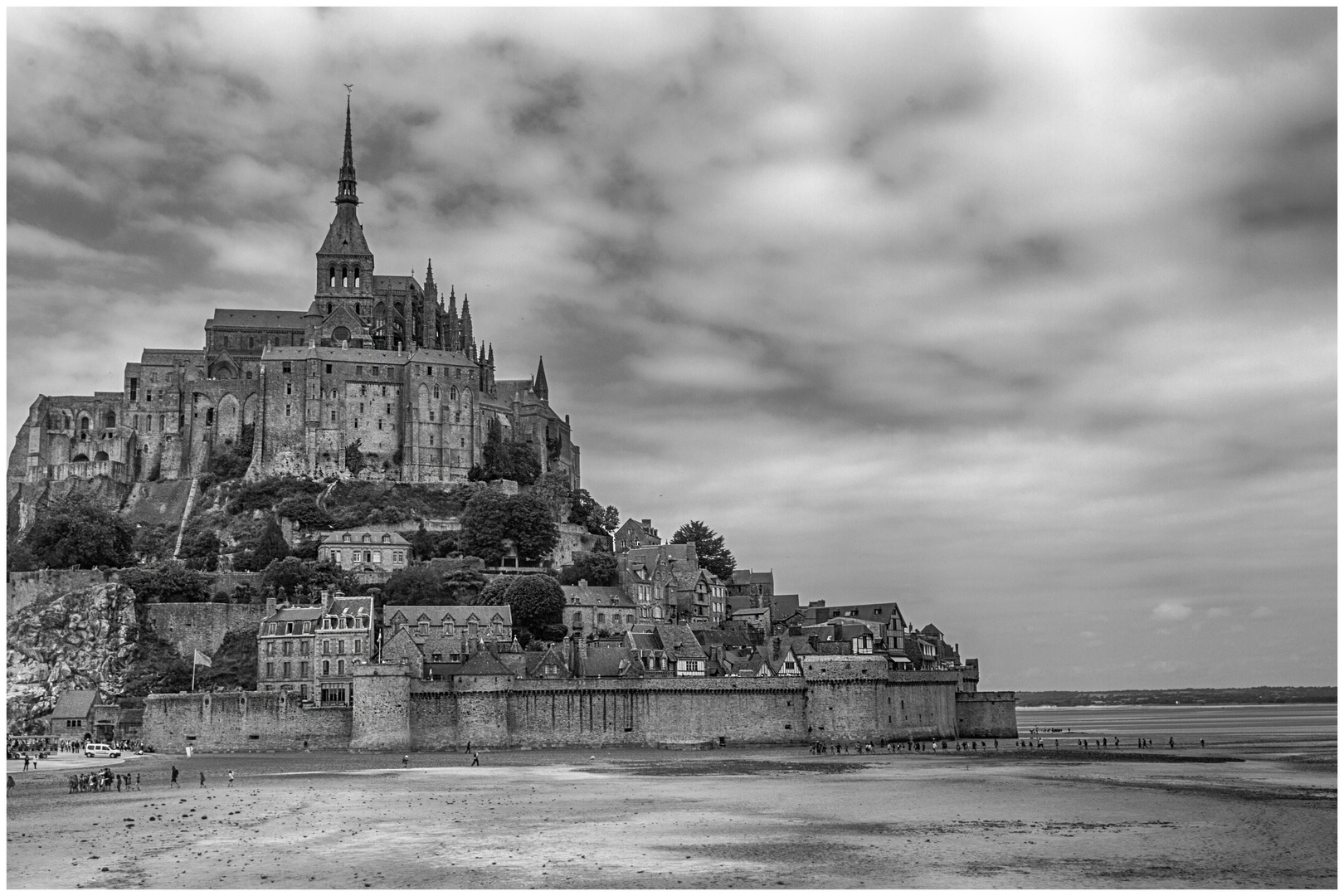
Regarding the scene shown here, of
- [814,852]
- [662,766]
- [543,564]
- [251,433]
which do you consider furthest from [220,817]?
[251,433]

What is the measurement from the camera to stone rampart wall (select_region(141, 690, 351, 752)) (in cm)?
7725

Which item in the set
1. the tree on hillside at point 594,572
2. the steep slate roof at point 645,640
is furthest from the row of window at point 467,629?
the tree on hillside at point 594,572

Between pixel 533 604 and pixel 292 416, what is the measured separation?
3439 cm

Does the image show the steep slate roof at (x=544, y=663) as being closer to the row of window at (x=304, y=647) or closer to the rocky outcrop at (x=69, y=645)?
the row of window at (x=304, y=647)

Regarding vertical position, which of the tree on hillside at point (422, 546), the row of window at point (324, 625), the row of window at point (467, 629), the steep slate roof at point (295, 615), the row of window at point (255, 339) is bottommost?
the row of window at point (467, 629)

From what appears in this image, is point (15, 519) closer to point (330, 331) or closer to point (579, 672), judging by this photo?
point (330, 331)

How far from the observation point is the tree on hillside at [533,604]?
92.1 m

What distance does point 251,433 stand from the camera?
391 ft

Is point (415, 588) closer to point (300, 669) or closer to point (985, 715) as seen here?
point (300, 669)

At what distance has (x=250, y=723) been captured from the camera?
3056 inches

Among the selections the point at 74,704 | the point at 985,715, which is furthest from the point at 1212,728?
the point at 74,704

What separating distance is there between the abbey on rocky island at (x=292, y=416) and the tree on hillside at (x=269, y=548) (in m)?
11.0

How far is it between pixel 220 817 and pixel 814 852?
732 inches

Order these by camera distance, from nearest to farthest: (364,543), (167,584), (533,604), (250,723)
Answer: (250,723) → (533,604) → (167,584) → (364,543)
